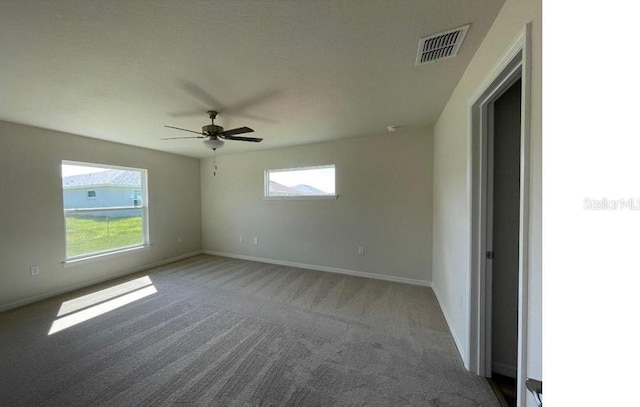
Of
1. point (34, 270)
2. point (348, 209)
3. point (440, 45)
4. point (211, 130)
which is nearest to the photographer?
point (440, 45)

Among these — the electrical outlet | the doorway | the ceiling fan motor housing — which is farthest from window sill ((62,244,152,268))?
the doorway

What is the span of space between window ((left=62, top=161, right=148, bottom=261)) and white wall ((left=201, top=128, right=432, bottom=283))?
1512 mm

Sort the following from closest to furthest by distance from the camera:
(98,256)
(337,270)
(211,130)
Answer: (211,130), (98,256), (337,270)

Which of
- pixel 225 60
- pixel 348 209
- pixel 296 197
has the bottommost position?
pixel 348 209

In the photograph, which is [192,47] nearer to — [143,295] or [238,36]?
[238,36]

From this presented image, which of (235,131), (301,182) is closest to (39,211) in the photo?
(235,131)

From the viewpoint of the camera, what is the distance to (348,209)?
407 cm

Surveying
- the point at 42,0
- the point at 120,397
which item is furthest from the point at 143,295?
the point at 42,0

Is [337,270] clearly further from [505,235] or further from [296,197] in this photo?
[505,235]

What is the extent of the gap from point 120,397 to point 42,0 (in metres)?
2.42

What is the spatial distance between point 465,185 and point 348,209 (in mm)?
2271

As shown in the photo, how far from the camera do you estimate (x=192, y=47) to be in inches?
61.7

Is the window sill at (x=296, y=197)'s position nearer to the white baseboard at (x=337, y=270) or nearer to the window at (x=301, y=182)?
the window at (x=301, y=182)

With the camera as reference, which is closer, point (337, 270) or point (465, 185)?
point (465, 185)
